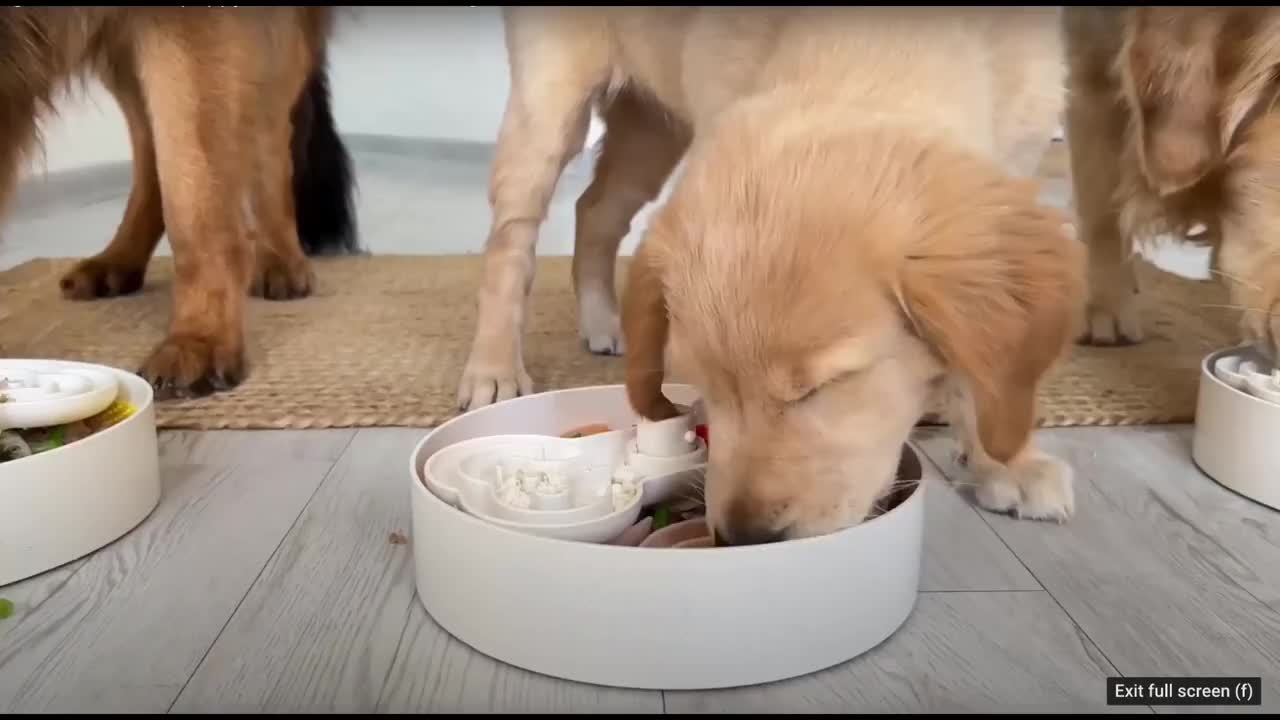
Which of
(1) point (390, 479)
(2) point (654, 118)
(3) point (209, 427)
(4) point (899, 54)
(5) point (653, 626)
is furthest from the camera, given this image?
(2) point (654, 118)

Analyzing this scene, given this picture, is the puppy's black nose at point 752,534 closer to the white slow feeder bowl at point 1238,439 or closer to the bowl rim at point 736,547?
the bowl rim at point 736,547

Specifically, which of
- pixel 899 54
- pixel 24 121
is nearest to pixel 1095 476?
pixel 899 54

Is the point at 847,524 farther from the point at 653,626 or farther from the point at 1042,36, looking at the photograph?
the point at 1042,36

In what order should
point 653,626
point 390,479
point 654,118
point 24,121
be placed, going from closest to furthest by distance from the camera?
1. point 653,626
2. point 390,479
3. point 24,121
4. point 654,118

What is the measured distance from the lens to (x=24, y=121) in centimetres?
162

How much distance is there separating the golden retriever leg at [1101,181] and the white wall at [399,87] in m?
0.88

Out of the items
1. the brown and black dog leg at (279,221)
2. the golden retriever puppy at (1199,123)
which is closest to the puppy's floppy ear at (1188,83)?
the golden retriever puppy at (1199,123)

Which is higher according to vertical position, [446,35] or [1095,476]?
[446,35]

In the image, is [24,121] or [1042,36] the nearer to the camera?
[1042,36]

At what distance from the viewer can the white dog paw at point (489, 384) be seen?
146 cm

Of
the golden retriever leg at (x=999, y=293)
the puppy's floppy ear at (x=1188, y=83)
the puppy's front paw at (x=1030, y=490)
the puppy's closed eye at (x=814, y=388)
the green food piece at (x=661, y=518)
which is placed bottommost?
the puppy's front paw at (x=1030, y=490)

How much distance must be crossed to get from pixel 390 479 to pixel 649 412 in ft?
1.19

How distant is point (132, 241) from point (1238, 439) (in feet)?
6.64

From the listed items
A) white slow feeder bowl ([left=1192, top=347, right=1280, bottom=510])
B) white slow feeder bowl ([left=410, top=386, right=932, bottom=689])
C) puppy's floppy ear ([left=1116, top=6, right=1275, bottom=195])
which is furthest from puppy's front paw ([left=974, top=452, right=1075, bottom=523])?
puppy's floppy ear ([left=1116, top=6, right=1275, bottom=195])
